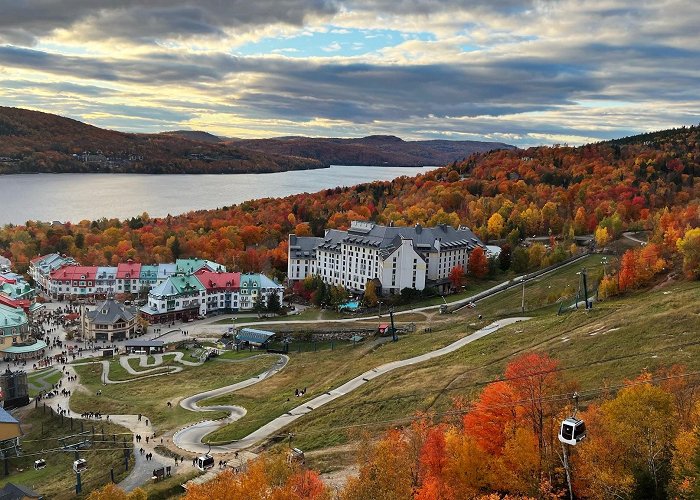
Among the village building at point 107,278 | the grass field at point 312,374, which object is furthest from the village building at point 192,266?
the grass field at point 312,374

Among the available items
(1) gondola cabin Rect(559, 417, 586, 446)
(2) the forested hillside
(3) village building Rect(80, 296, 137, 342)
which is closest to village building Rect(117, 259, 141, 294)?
(2) the forested hillside

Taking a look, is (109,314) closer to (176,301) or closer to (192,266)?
(176,301)

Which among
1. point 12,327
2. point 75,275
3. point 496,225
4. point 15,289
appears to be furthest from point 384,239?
point 15,289

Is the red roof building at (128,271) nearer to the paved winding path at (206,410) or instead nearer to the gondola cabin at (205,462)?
the paved winding path at (206,410)

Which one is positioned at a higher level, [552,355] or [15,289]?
[552,355]

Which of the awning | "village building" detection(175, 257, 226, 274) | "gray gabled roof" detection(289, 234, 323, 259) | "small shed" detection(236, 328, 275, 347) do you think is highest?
"gray gabled roof" detection(289, 234, 323, 259)

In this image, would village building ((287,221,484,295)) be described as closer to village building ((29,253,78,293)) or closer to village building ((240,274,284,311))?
village building ((240,274,284,311))

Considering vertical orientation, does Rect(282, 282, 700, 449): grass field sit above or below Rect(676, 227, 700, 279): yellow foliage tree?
below
